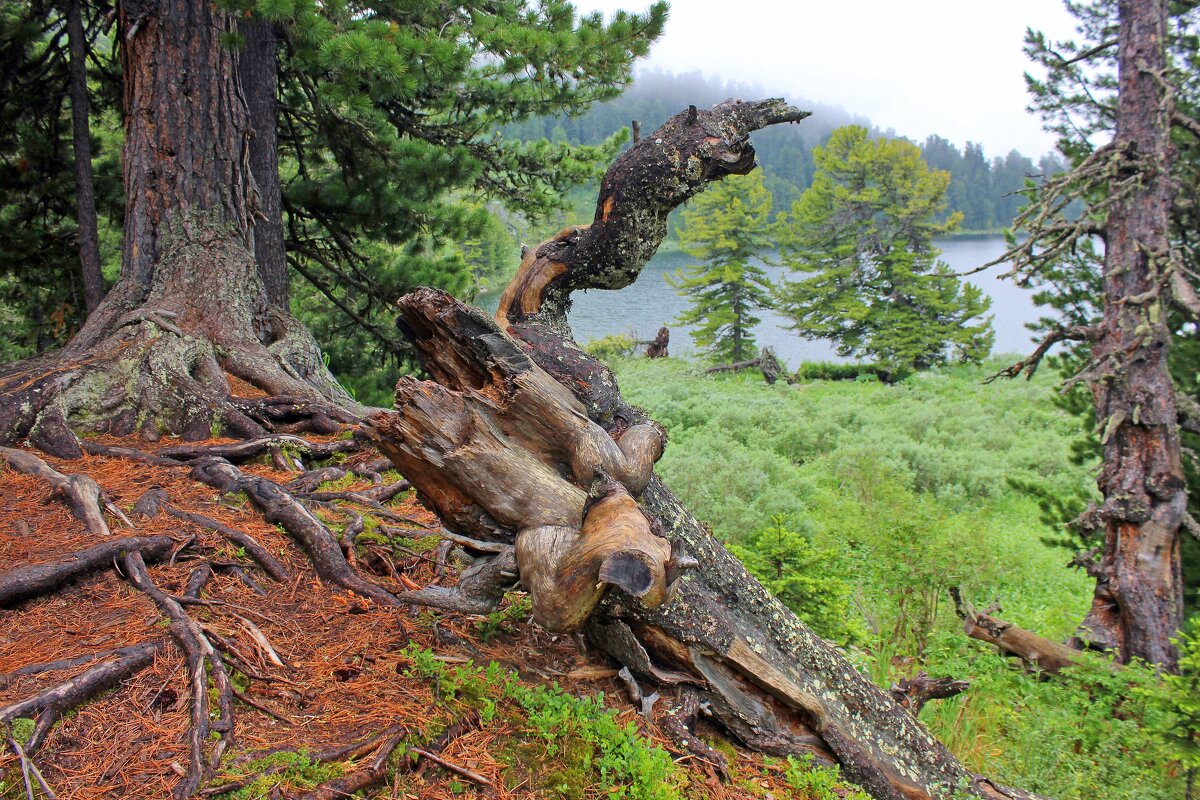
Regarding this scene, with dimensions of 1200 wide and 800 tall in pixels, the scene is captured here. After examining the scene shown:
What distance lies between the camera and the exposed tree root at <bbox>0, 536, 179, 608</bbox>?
8.71ft

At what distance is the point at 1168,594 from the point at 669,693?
6079 millimetres

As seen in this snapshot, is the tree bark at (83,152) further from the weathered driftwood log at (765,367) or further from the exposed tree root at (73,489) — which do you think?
the weathered driftwood log at (765,367)

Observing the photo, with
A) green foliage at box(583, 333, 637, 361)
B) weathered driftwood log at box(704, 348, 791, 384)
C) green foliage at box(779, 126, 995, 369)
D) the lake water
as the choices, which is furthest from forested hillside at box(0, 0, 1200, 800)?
the lake water

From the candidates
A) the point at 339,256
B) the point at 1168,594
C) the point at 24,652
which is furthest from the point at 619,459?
the point at 339,256

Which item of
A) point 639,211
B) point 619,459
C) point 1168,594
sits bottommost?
point 1168,594

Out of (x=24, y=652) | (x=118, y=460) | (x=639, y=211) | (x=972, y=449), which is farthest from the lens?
(x=972, y=449)

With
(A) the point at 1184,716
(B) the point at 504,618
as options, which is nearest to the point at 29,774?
(B) the point at 504,618

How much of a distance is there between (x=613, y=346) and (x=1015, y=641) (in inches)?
906

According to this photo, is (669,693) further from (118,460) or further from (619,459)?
(118,460)

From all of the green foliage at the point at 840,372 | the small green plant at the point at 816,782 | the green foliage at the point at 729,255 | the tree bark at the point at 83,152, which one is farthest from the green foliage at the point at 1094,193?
the green foliage at the point at 729,255

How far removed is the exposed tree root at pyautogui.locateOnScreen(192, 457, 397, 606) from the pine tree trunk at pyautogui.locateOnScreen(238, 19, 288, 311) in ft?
11.0

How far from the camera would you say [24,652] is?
7.80ft

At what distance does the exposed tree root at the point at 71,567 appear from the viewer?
8.71 feet

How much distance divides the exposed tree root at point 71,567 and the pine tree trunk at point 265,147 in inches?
173
